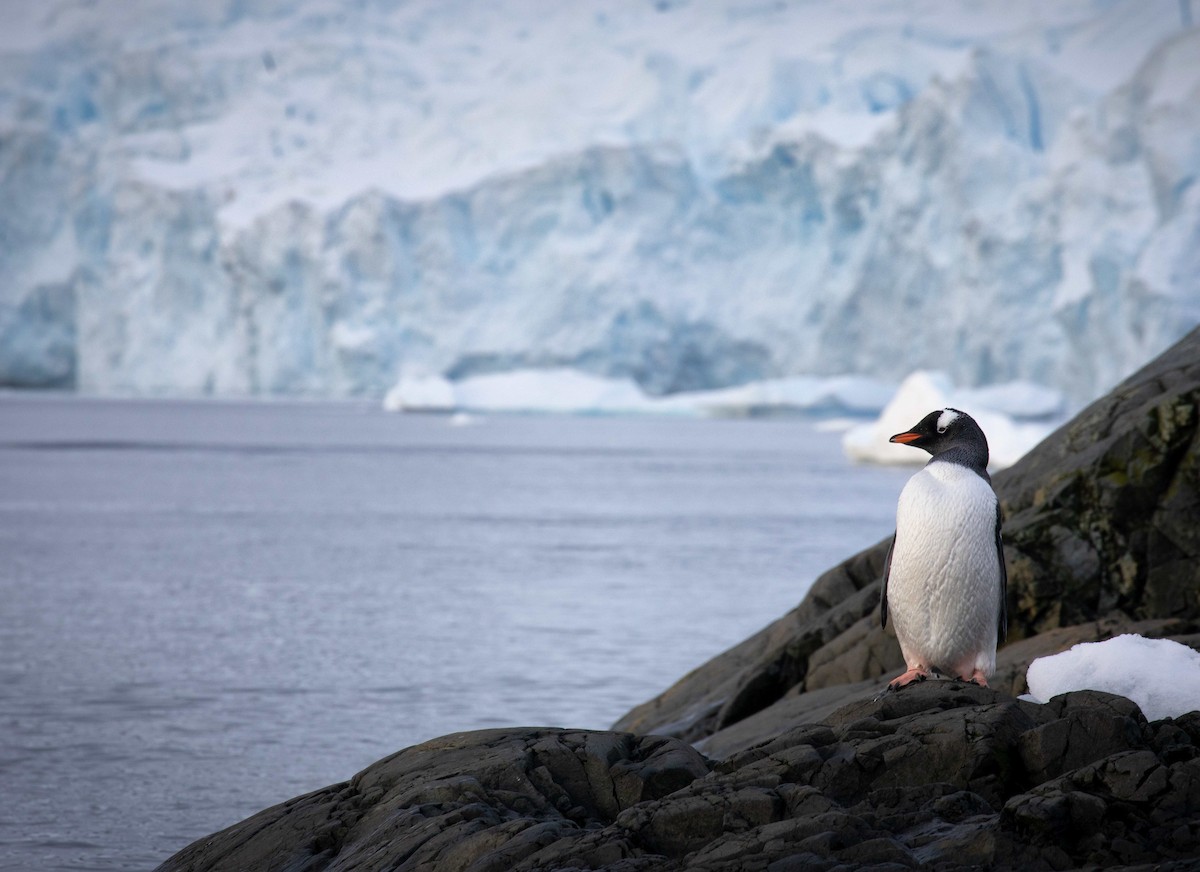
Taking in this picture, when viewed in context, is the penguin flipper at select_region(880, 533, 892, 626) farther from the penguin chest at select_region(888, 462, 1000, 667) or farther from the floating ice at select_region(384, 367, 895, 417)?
the floating ice at select_region(384, 367, 895, 417)

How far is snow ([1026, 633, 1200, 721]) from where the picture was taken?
3.82m

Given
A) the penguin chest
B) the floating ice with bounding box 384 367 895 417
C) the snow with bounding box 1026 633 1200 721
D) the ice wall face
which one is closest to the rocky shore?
the snow with bounding box 1026 633 1200 721

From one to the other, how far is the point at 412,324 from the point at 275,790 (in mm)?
44344

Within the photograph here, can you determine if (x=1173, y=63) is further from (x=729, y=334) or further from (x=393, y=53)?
(x=393, y=53)

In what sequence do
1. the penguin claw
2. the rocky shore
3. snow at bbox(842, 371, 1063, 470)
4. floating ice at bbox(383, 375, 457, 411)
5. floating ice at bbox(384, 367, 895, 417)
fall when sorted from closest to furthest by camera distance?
the rocky shore
the penguin claw
snow at bbox(842, 371, 1063, 470)
floating ice at bbox(384, 367, 895, 417)
floating ice at bbox(383, 375, 457, 411)

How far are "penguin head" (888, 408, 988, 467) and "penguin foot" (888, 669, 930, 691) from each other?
2.21 feet

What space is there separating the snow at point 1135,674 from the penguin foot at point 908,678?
342 millimetres

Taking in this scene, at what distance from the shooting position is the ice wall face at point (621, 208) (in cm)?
4203

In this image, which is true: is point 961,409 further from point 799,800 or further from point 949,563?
point 799,800

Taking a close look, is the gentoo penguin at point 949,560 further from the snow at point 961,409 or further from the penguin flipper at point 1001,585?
the snow at point 961,409

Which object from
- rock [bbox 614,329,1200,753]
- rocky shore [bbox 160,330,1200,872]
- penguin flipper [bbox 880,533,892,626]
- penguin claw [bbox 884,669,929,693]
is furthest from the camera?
rock [bbox 614,329,1200,753]

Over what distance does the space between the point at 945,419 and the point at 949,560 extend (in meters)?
0.47

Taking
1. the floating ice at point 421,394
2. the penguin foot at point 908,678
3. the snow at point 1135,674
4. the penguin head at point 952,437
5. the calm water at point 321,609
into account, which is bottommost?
the calm water at point 321,609

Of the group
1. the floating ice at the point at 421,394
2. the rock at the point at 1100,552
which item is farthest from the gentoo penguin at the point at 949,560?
the floating ice at the point at 421,394
